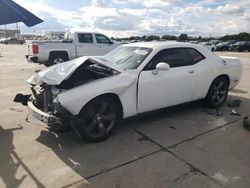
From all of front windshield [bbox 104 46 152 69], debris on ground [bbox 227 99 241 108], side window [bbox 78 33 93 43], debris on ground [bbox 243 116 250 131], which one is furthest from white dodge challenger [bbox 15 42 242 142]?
side window [bbox 78 33 93 43]

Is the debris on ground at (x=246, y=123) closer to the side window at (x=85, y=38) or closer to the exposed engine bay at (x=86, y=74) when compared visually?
the exposed engine bay at (x=86, y=74)

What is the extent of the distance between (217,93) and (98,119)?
10.9ft

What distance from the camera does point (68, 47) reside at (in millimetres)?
12773

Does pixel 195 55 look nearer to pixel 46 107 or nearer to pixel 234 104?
pixel 234 104

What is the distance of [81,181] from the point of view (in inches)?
126

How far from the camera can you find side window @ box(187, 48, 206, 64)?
5.60 metres

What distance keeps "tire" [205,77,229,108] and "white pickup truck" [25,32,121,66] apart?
8.30m

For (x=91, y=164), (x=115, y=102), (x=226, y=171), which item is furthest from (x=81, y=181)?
(x=226, y=171)

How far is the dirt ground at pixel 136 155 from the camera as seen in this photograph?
3.23m

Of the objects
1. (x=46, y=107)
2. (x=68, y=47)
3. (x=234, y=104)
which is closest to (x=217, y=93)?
(x=234, y=104)

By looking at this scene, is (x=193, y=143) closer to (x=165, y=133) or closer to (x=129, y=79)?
(x=165, y=133)

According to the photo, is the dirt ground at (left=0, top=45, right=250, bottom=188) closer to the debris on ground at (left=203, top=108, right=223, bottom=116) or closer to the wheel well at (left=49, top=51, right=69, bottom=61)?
the debris on ground at (left=203, top=108, right=223, bottom=116)

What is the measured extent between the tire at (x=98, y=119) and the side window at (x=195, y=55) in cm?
225

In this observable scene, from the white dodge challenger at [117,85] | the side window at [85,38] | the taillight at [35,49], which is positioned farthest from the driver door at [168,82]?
the side window at [85,38]
